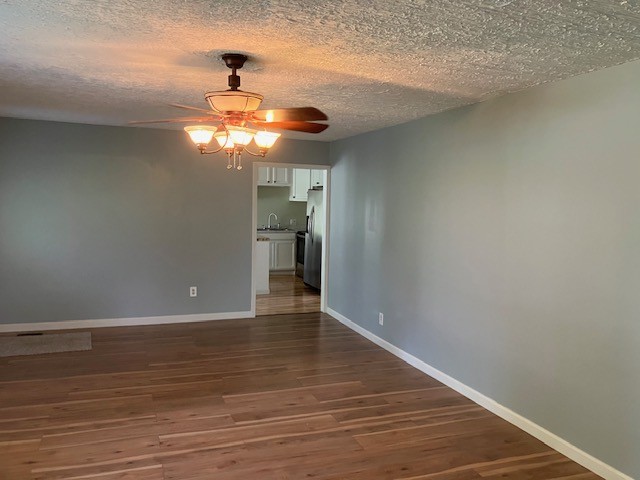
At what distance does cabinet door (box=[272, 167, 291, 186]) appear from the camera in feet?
28.5

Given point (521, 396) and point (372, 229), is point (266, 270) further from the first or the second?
point (521, 396)

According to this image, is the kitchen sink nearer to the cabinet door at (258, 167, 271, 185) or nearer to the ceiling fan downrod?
the cabinet door at (258, 167, 271, 185)

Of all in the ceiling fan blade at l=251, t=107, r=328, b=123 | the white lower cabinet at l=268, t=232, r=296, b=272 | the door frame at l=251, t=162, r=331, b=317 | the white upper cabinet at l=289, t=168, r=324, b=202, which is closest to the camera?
the ceiling fan blade at l=251, t=107, r=328, b=123

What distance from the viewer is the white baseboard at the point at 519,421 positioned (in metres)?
2.77

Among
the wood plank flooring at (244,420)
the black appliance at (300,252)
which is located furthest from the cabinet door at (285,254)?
the wood plank flooring at (244,420)

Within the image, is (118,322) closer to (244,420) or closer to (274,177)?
(244,420)

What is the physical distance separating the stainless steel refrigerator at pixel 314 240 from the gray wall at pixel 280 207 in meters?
1.48

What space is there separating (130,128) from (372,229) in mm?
2852

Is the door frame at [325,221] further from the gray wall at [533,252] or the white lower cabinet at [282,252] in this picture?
the white lower cabinet at [282,252]

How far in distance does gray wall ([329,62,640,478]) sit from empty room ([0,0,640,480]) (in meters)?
0.02

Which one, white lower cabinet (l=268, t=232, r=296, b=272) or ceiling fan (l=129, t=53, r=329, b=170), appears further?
white lower cabinet (l=268, t=232, r=296, b=272)

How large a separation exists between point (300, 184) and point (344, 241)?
311cm

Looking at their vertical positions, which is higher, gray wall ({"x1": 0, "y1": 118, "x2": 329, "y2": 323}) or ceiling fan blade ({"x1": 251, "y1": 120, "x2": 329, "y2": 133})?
ceiling fan blade ({"x1": 251, "y1": 120, "x2": 329, "y2": 133})

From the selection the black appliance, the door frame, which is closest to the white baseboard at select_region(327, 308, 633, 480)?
the door frame
